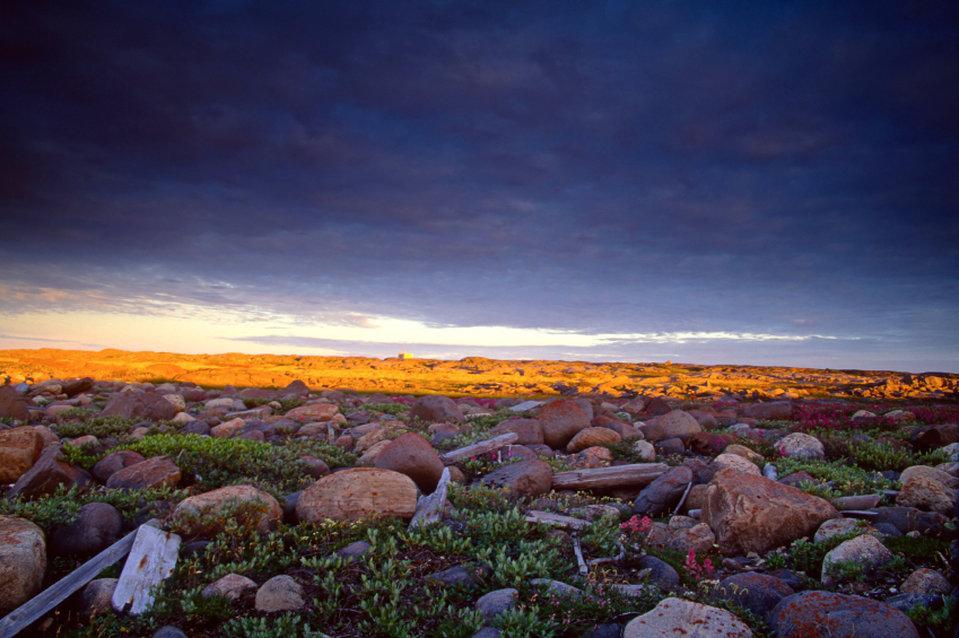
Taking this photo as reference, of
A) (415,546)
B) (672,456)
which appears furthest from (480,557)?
(672,456)

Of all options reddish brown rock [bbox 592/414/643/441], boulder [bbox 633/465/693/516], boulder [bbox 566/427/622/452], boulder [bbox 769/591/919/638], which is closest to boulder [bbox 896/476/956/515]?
boulder [bbox 633/465/693/516]

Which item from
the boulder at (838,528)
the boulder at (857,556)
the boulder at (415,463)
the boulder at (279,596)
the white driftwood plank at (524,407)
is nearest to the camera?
the boulder at (279,596)

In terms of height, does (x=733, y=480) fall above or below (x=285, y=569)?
above

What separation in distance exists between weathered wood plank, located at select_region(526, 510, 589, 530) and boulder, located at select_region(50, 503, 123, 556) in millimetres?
6737

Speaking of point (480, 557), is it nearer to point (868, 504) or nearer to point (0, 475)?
point (868, 504)

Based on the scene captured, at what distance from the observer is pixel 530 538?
8.71 metres

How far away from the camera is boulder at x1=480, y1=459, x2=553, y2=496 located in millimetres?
12086

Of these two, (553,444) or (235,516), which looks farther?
(553,444)

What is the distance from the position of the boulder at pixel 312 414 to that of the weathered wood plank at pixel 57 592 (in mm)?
13725

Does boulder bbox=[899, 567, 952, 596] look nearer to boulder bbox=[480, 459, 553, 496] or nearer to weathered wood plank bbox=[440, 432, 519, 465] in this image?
boulder bbox=[480, 459, 553, 496]

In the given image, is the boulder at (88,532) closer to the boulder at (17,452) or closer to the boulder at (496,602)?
the boulder at (17,452)

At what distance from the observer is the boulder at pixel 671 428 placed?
18781 mm

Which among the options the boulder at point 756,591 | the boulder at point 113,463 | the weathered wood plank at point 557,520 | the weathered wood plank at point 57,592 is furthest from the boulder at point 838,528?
the boulder at point 113,463

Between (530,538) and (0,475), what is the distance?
11.5m
